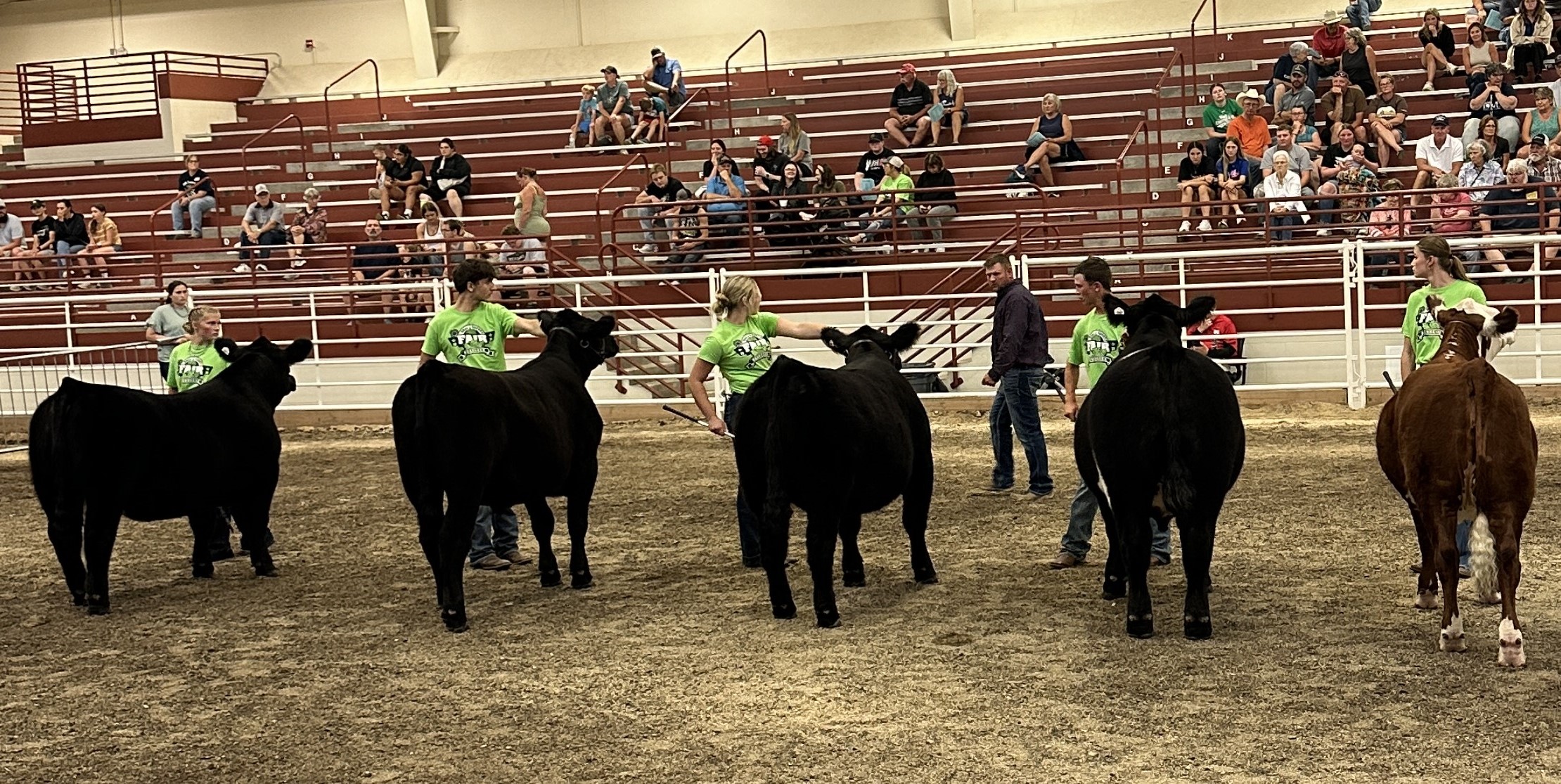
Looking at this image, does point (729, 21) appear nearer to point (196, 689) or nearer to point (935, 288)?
point (935, 288)

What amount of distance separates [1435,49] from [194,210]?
1656 cm

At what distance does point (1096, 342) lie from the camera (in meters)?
7.81

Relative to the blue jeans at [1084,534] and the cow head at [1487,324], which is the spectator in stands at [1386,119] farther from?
the cow head at [1487,324]

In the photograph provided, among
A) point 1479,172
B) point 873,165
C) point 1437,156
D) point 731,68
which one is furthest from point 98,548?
point 731,68

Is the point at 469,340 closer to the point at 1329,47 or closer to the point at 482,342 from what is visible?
the point at 482,342

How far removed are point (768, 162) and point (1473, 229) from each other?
7.95 m

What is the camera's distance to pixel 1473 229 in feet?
49.5

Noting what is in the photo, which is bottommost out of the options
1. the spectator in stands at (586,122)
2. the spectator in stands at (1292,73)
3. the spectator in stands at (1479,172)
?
the spectator in stands at (1479,172)

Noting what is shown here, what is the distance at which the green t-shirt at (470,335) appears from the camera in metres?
8.28

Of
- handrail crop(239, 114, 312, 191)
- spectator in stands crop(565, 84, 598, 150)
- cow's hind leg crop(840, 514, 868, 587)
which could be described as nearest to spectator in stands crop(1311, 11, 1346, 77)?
spectator in stands crop(565, 84, 598, 150)

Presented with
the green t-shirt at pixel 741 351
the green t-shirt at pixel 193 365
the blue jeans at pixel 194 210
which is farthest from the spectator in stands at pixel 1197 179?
the blue jeans at pixel 194 210

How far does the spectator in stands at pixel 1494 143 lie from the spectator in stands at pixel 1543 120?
16cm

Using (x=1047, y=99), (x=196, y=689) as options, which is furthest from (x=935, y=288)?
(x=196, y=689)

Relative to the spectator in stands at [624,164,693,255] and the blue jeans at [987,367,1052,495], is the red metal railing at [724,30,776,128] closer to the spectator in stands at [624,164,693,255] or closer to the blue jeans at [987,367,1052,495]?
the spectator in stands at [624,164,693,255]
